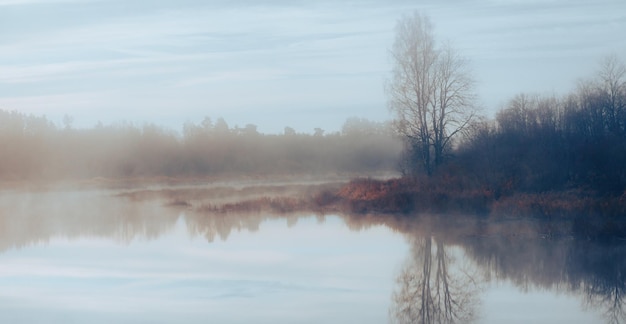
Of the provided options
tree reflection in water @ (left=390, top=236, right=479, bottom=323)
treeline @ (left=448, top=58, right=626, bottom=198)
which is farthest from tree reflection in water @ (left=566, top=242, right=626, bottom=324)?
treeline @ (left=448, top=58, right=626, bottom=198)

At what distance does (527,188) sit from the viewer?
2062 cm

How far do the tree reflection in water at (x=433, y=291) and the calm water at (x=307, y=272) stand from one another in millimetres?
29

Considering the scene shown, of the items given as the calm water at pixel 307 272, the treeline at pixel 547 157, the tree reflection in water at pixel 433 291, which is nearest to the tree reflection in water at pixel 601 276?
the calm water at pixel 307 272

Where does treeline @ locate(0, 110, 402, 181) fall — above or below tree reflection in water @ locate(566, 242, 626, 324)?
above

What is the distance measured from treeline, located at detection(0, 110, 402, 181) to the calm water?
2322cm

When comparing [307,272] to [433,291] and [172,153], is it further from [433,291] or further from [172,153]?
[172,153]

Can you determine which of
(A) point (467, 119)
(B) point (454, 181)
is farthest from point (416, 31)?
(B) point (454, 181)

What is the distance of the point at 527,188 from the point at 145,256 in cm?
1094

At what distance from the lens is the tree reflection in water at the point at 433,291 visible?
9250 mm

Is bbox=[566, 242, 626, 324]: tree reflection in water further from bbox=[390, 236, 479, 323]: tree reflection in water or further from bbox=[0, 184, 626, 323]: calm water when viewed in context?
bbox=[390, 236, 479, 323]: tree reflection in water

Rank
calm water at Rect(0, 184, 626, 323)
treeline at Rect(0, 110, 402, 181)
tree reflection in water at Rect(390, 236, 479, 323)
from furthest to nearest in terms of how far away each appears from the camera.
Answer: treeline at Rect(0, 110, 402, 181) < calm water at Rect(0, 184, 626, 323) < tree reflection in water at Rect(390, 236, 479, 323)

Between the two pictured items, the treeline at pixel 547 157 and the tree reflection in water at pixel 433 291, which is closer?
the tree reflection in water at pixel 433 291

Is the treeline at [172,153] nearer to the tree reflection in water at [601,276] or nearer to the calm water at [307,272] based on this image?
the calm water at [307,272]

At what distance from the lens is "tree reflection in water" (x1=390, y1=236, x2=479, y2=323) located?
925cm
